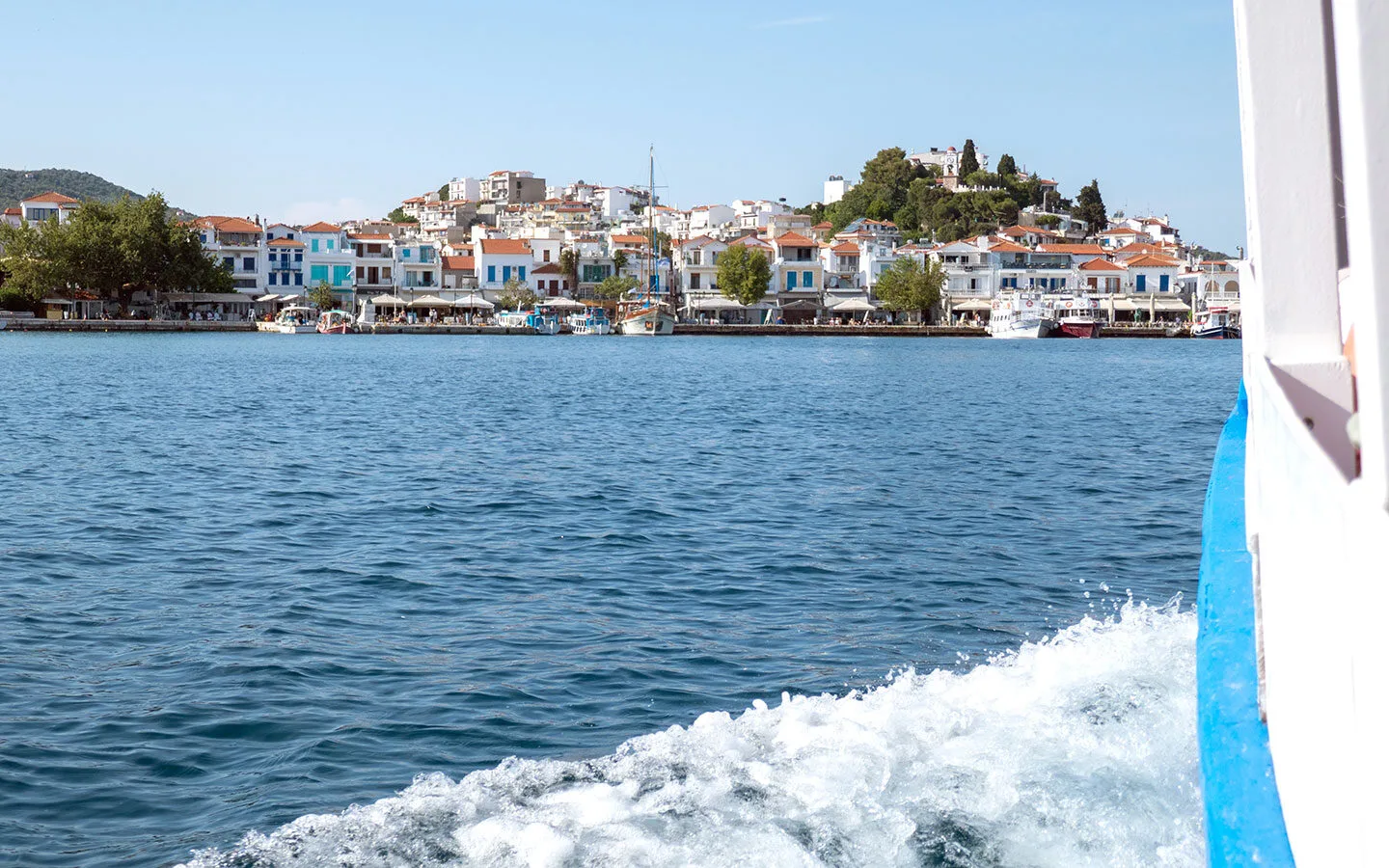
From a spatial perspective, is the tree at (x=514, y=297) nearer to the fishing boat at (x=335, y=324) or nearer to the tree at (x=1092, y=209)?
the fishing boat at (x=335, y=324)

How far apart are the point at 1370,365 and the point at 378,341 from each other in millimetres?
79039

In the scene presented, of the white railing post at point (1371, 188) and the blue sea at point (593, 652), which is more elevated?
the white railing post at point (1371, 188)

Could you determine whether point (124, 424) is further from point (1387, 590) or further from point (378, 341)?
point (378, 341)

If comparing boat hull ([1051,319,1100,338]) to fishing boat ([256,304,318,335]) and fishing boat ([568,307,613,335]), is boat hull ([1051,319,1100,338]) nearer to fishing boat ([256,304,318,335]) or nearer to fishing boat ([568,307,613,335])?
fishing boat ([568,307,613,335])

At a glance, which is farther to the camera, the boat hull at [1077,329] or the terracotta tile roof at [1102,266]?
the terracotta tile roof at [1102,266]

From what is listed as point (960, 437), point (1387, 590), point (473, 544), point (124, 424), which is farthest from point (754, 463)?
point (1387, 590)

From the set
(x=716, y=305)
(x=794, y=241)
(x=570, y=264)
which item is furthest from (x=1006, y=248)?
(x=570, y=264)

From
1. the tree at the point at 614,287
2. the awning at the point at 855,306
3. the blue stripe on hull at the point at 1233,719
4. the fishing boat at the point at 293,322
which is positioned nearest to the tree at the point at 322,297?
the fishing boat at the point at 293,322

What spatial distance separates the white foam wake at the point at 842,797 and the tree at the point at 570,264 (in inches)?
3539

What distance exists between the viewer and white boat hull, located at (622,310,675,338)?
3433 inches

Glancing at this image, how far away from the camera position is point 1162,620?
901 centimetres

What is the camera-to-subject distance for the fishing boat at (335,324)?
85.1 m

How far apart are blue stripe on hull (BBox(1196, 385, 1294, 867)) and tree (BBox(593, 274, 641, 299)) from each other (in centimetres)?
8992

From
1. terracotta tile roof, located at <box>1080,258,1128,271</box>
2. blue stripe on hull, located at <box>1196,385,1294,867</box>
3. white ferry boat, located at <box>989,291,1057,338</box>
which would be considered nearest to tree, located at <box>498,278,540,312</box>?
white ferry boat, located at <box>989,291,1057,338</box>
